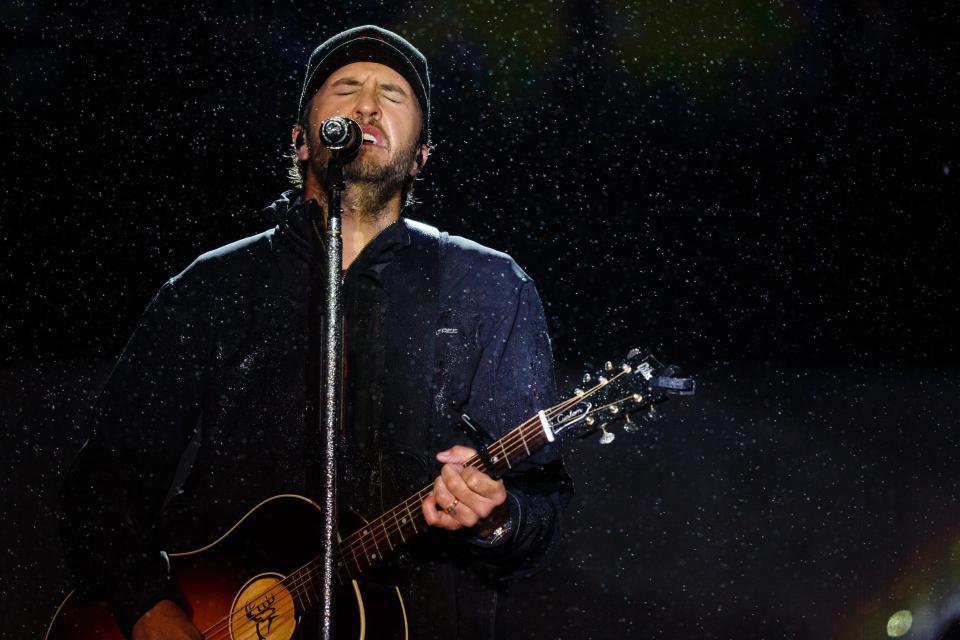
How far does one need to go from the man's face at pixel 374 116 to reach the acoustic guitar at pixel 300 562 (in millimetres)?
1010

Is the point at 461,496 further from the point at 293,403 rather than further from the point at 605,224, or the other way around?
the point at 605,224

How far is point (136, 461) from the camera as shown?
2.16 m

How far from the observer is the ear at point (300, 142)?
249 centimetres

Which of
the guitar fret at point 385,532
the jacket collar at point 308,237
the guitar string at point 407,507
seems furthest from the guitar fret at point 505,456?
the jacket collar at point 308,237

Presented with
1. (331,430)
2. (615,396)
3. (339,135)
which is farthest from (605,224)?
(331,430)

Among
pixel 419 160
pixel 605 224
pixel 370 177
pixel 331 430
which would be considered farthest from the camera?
pixel 605 224

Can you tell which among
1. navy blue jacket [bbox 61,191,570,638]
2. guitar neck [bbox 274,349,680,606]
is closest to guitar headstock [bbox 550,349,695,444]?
guitar neck [bbox 274,349,680,606]

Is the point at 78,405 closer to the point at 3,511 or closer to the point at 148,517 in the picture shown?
the point at 3,511

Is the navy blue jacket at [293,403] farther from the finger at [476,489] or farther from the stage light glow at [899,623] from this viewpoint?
the stage light glow at [899,623]

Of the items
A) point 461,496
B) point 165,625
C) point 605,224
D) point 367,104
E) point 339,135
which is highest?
point 367,104

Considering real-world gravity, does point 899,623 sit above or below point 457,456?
below

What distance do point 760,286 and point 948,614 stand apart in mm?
1890

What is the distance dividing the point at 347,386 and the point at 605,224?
122 centimetres

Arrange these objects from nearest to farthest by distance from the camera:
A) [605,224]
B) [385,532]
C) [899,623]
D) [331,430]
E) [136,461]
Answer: [331,430] → [385,532] → [136,461] → [605,224] → [899,623]
